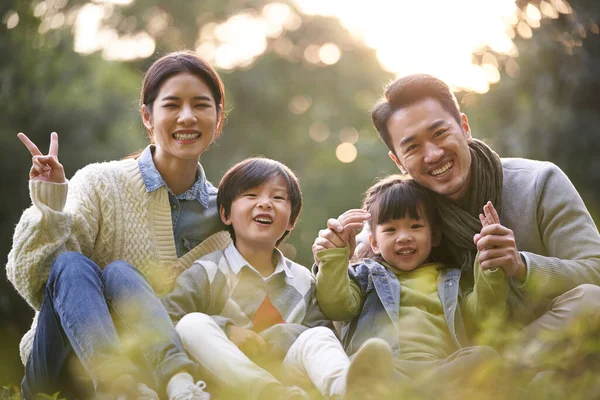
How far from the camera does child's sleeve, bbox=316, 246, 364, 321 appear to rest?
3.26m

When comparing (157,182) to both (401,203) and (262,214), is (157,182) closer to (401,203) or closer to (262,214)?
(262,214)

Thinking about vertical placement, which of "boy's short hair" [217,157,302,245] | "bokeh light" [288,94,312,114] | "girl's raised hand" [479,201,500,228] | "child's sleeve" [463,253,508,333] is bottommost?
"child's sleeve" [463,253,508,333]

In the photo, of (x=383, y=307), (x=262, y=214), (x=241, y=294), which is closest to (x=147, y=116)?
(x=262, y=214)

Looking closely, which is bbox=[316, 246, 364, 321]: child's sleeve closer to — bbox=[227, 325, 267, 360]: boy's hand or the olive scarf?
bbox=[227, 325, 267, 360]: boy's hand

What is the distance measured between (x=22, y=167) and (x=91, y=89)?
2120 millimetres

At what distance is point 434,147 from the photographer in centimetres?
349

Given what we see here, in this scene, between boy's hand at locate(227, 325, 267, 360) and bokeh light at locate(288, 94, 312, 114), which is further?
bokeh light at locate(288, 94, 312, 114)

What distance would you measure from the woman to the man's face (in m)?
0.87

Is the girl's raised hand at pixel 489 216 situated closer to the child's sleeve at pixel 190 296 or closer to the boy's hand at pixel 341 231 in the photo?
the boy's hand at pixel 341 231

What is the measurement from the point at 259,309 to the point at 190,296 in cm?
29

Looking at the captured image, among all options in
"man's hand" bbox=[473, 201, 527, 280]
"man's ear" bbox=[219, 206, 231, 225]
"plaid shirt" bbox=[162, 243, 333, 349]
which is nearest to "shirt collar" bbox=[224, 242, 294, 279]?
"plaid shirt" bbox=[162, 243, 333, 349]

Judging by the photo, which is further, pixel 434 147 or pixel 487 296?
pixel 434 147

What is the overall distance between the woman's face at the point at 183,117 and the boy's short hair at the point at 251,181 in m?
0.21

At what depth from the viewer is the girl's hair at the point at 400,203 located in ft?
11.4
